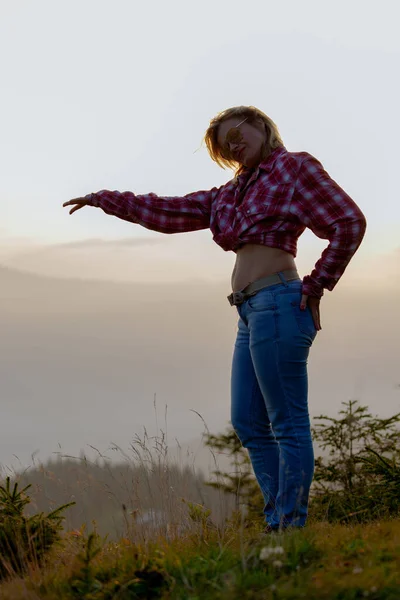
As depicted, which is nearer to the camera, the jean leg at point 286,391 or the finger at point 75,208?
the jean leg at point 286,391

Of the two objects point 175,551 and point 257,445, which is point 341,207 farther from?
point 175,551

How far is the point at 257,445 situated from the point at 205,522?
55 cm

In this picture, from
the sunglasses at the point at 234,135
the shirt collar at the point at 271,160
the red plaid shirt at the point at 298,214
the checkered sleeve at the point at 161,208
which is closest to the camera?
the red plaid shirt at the point at 298,214

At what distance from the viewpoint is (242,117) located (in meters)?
4.46

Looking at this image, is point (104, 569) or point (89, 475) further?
point (89, 475)

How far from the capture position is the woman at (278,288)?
13.6ft

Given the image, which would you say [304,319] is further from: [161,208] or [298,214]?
[161,208]

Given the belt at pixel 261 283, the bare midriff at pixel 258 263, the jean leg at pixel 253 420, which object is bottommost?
the jean leg at pixel 253 420

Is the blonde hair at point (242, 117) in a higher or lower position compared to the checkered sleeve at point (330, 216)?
higher

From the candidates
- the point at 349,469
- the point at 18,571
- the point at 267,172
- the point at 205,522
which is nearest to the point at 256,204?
the point at 267,172

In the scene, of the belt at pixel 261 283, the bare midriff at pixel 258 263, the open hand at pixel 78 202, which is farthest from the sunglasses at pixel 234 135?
the open hand at pixel 78 202

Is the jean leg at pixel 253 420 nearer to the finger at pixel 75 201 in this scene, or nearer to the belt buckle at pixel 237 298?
the belt buckle at pixel 237 298

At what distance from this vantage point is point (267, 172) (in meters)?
4.32

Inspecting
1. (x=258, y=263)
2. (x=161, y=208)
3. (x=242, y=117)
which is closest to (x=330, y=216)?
(x=258, y=263)
